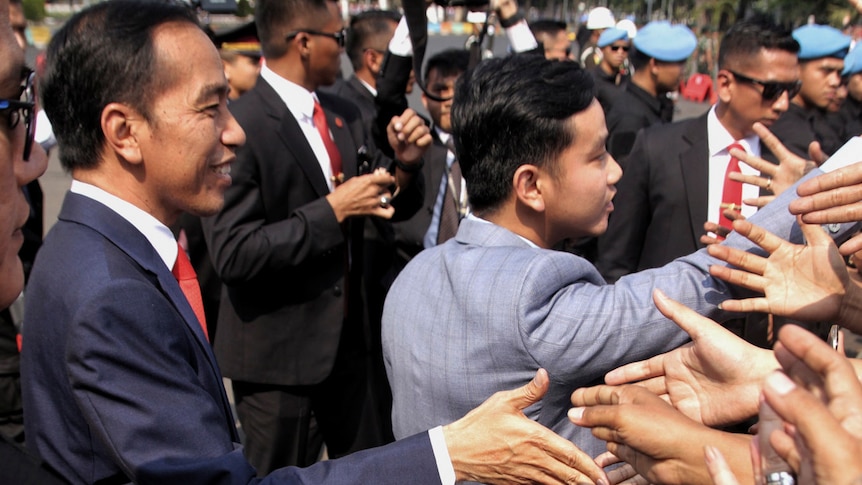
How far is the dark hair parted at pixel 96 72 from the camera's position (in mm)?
1640

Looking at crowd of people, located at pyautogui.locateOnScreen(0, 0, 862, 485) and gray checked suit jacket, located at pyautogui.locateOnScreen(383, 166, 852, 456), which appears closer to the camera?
crowd of people, located at pyautogui.locateOnScreen(0, 0, 862, 485)

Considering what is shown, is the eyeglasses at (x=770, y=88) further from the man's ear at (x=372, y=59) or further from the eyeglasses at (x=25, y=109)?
the eyeglasses at (x=25, y=109)

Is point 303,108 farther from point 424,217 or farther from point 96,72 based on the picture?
point 96,72

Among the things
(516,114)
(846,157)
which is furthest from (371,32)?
(846,157)

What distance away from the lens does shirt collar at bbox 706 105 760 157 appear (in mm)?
3355

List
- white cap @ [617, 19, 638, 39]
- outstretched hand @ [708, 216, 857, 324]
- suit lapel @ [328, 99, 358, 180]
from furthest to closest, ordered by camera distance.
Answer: white cap @ [617, 19, 638, 39]
suit lapel @ [328, 99, 358, 180]
outstretched hand @ [708, 216, 857, 324]

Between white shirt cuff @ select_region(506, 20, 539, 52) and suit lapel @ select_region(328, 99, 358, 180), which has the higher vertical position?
white shirt cuff @ select_region(506, 20, 539, 52)

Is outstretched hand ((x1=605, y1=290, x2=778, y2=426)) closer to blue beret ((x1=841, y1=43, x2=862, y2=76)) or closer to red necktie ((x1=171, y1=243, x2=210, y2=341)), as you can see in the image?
red necktie ((x1=171, y1=243, x2=210, y2=341))

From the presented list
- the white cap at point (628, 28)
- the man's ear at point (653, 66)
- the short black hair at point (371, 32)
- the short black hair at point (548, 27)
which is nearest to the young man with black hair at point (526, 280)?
the short black hair at point (371, 32)

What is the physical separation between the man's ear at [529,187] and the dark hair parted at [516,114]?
0.05 ft

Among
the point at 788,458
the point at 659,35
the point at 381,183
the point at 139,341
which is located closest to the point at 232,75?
the point at 381,183

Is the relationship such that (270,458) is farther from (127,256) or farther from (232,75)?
(232,75)

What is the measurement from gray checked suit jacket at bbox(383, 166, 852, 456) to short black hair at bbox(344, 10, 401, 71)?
360cm

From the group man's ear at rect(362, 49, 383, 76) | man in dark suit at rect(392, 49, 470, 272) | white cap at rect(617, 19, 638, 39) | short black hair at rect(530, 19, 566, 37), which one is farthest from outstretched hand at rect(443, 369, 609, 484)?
white cap at rect(617, 19, 638, 39)
